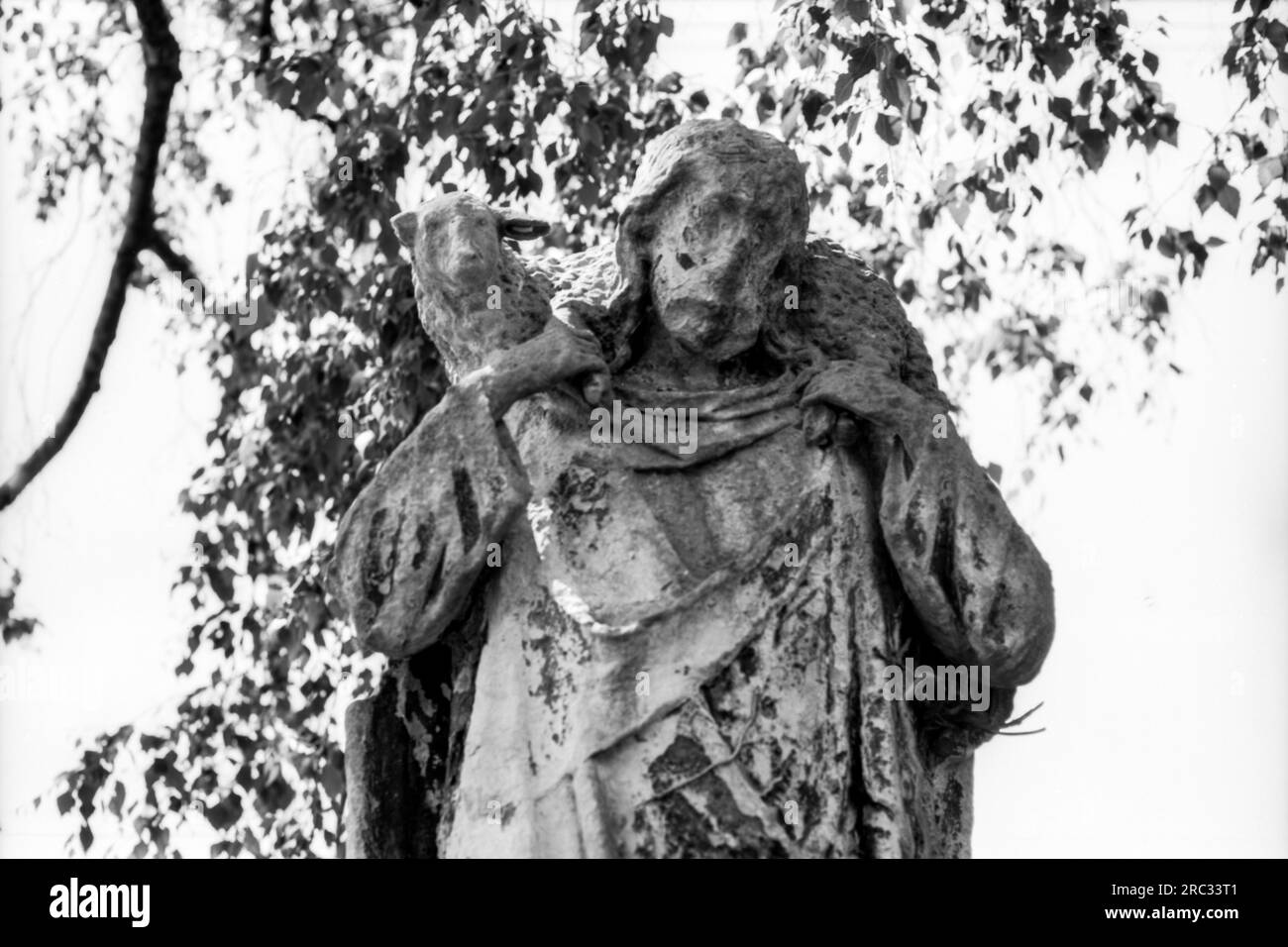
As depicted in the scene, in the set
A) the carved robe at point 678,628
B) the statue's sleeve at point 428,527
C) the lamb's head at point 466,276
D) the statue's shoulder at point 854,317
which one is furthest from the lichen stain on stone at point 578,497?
the statue's shoulder at point 854,317

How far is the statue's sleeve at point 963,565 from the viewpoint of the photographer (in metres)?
8.17

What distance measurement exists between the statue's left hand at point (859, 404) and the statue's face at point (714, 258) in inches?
11.2

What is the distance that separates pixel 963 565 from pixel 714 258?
108 cm

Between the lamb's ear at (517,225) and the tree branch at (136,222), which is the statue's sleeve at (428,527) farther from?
the tree branch at (136,222)

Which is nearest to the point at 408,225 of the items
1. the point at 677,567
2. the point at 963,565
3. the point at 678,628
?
the point at 677,567

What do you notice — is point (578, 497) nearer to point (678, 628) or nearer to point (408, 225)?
point (678, 628)

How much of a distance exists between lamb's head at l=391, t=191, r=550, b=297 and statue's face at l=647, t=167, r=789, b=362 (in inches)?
17.9

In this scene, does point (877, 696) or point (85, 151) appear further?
point (85, 151)

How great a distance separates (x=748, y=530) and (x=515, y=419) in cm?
76

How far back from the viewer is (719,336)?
845cm

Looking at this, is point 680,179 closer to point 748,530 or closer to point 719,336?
point 719,336
